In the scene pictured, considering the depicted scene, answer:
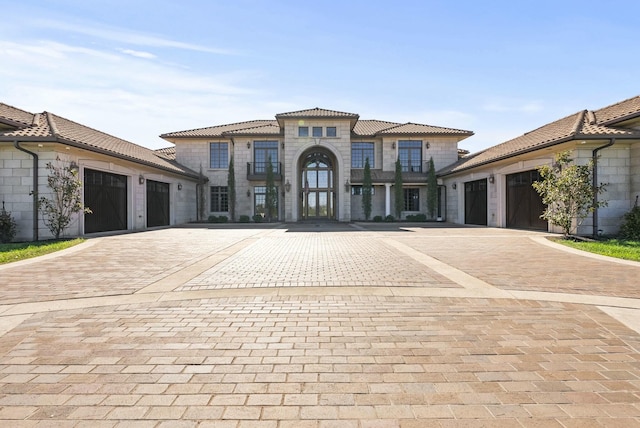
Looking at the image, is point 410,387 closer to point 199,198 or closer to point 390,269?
point 390,269

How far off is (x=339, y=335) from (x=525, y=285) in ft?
12.4

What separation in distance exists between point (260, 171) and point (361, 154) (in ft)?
26.5

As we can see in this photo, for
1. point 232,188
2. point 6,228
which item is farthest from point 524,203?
point 6,228

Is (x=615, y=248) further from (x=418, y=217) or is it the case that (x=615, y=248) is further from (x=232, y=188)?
(x=232, y=188)

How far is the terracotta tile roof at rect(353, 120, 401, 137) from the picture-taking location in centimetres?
2762

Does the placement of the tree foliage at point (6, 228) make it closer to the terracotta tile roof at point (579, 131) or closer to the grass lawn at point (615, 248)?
the grass lawn at point (615, 248)

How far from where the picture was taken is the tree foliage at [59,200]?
12.8 meters

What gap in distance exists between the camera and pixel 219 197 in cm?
2739

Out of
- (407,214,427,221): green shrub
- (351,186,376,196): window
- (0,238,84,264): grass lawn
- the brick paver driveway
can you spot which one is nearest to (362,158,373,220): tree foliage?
(351,186,376,196): window

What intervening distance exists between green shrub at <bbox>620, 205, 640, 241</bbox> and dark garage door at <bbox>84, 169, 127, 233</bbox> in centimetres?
2156

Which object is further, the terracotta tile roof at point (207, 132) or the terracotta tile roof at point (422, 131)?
the terracotta tile roof at point (207, 132)

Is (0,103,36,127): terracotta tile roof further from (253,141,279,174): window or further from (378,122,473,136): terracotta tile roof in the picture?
(378,122,473,136): terracotta tile roof

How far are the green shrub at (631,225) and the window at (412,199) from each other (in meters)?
14.3

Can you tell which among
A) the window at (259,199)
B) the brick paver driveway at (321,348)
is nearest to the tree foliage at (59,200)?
the brick paver driveway at (321,348)
